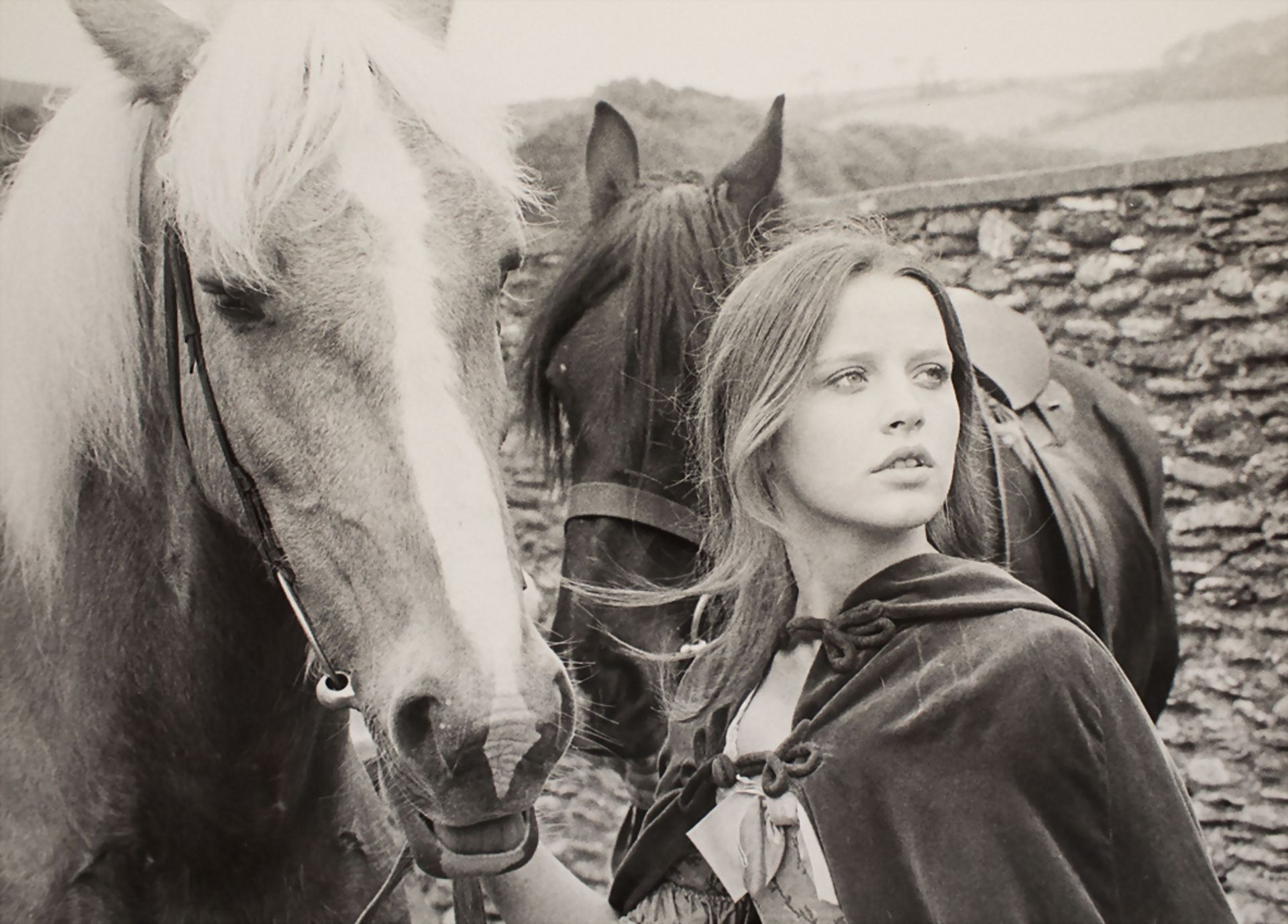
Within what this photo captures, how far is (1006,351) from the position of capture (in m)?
2.24

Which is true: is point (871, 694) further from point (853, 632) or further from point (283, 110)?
point (283, 110)

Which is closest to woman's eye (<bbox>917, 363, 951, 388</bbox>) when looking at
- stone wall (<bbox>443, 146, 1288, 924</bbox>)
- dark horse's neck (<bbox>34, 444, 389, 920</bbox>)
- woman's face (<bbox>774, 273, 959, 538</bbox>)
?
woman's face (<bbox>774, 273, 959, 538</bbox>)

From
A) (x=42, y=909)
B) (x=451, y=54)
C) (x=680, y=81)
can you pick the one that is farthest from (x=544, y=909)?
(x=680, y=81)

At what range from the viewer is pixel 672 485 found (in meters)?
1.61

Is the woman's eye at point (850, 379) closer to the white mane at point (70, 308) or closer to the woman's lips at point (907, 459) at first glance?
the woman's lips at point (907, 459)

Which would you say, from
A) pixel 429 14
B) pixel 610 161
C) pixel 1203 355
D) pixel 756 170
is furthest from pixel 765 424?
pixel 1203 355

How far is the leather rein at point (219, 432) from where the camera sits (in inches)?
41.1

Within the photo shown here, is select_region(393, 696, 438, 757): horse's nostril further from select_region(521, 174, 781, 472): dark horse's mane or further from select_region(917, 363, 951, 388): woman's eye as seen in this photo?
select_region(521, 174, 781, 472): dark horse's mane

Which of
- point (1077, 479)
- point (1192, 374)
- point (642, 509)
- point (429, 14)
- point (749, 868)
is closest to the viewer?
point (749, 868)

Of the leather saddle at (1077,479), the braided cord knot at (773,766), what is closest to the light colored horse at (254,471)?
the braided cord knot at (773,766)

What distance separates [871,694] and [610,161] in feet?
3.86

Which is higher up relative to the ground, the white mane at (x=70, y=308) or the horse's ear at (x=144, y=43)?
the horse's ear at (x=144, y=43)

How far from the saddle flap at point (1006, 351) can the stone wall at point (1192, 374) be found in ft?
0.74

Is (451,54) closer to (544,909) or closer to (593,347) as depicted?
(593,347)
